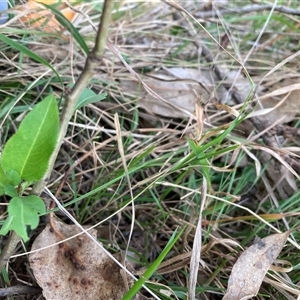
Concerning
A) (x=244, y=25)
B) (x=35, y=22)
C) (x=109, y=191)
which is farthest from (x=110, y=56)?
(x=244, y=25)

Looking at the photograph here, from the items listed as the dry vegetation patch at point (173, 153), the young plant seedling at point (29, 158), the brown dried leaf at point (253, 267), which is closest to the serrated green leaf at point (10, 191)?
the young plant seedling at point (29, 158)

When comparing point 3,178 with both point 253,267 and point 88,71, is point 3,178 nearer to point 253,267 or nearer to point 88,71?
point 88,71

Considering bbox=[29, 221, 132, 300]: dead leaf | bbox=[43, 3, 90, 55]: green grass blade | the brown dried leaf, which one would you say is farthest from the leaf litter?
bbox=[43, 3, 90, 55]: green grass blade

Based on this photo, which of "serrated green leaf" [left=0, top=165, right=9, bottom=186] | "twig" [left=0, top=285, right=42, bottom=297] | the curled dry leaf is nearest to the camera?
"serrated green leaf" [left=0, top=165, right=9, bottom=186]

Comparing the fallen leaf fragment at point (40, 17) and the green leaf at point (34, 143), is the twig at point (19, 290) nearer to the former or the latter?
the green leaf at point (34, 143)

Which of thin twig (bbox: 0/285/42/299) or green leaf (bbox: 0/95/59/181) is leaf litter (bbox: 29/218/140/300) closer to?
thin twig (bbox: 0/285/42/299)

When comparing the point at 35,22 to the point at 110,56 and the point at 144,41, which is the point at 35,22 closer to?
the point at 110,56
